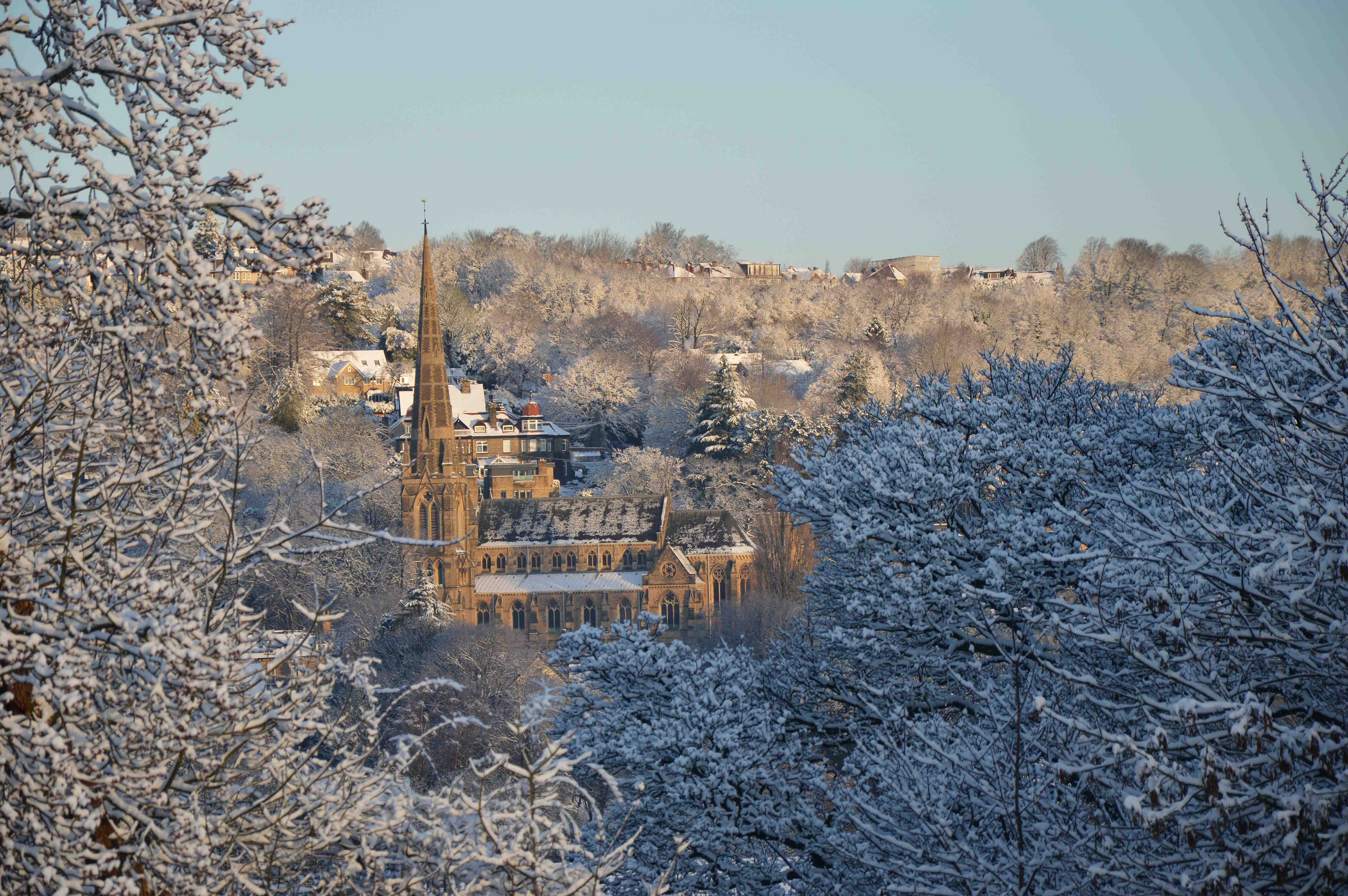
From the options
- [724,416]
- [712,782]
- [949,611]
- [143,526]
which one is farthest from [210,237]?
[724,416]

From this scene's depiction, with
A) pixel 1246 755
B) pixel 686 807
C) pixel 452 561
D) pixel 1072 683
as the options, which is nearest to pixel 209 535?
pixel 452 561

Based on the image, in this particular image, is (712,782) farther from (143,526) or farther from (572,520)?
(572,520)

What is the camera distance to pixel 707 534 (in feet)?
181

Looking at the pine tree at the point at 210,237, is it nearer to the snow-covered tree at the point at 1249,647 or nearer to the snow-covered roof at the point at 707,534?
the snow-covered tree at the point at 1249,647

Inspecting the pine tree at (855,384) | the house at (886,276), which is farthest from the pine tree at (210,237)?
the house at (886,276)

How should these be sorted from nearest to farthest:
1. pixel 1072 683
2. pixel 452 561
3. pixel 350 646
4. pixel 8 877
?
pixel 8 877
pixel 1072 683
pixel 350 646
pixel 452 561

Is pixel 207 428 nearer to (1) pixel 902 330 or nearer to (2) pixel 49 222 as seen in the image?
(2) pixel 49 222

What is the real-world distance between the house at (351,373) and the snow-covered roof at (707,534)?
2531 cm

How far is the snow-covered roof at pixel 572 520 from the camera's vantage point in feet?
181

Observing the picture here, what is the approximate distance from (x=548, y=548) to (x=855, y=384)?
64.6 ft

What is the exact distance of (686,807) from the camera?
39.7 ft

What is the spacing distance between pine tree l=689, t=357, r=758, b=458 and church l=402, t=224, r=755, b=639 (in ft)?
20.9

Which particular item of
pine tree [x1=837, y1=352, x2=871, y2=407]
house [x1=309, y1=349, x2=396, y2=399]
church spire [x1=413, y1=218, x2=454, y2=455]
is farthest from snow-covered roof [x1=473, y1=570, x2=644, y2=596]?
house [x1=309, y1=349, x2=396, y2=399]

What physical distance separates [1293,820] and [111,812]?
587 centimetres
